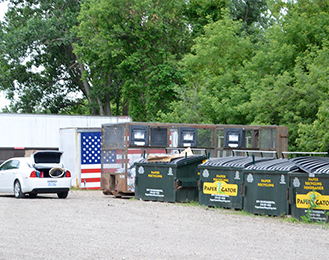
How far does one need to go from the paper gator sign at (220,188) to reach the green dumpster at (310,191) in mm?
2127

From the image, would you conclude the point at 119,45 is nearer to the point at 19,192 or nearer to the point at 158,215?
the point at 19,192

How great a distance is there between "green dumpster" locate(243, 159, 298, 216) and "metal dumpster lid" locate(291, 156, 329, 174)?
23cm

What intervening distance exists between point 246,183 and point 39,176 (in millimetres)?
7150

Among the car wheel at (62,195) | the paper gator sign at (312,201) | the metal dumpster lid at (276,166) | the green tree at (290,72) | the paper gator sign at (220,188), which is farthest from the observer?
the green tree at (290,72)

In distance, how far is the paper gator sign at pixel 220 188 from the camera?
15.6m

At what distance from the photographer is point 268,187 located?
14.4 m

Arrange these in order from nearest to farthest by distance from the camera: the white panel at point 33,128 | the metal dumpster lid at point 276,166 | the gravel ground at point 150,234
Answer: the gravel ground at point 150,234 → the metal dumpster lid at point 276,166 → the white panel at point 33,128

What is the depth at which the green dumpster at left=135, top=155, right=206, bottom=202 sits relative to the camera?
1748 centimetres

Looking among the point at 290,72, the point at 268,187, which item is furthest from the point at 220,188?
the point at 290,72

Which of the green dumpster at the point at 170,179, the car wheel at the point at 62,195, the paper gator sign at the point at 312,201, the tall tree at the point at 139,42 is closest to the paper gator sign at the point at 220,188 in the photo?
the green dumpster at the point at 170,179

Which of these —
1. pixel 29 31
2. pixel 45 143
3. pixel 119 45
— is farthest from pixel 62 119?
pixel 29 31

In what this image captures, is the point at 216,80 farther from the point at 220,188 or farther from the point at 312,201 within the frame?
the point at 312,201

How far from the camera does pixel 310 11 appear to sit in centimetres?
3072

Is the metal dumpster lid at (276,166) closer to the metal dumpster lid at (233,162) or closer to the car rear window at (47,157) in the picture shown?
the metal dumpster lid at (233,162)
